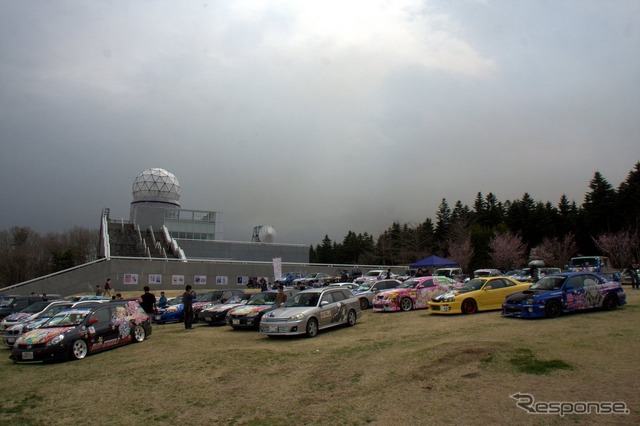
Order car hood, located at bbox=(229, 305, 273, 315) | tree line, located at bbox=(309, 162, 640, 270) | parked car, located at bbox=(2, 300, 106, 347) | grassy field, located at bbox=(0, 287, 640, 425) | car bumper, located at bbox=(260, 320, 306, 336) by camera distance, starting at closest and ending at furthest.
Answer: grassy field, located at bbox=(0, 287, 640, 425), car bumper, located at bbox=(260, 320, 306, 336), parked car, located at bbox=(2, 300, 106, 347), car hood, located at bbox=(229, 305, 273, 315), tree line, located at bbox=(309, 162, 640, 270)

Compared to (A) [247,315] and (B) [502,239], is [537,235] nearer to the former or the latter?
(B) [502,239]

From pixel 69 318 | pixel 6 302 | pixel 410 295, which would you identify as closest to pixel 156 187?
pixel 6 302

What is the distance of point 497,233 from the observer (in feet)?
202

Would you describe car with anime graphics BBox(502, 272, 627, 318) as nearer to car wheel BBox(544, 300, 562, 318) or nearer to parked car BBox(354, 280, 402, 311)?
car wheel BBox(544, 300, 562, 318)

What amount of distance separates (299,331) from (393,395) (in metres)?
6.28

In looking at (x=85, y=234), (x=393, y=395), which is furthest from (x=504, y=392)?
(x=85, y=234)

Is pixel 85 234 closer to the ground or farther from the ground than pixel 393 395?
farther from the ground

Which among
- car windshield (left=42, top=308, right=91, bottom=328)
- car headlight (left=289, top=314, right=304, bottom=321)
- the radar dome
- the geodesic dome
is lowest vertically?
car headlight (left=289, top=314, right=304, bottom=321)

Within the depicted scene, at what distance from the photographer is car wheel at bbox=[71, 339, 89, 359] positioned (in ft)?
40.0

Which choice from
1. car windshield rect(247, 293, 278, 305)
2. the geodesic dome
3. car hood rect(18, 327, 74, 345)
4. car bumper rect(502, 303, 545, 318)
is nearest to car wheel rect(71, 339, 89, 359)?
car hood rect(18, 327, 74, 345)

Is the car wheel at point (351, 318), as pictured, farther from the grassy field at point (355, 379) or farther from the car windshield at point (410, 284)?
the car windshield at point (410, 284)

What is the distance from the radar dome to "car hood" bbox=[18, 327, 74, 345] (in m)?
59.6

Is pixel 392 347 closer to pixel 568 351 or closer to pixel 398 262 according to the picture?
pixel 568 351

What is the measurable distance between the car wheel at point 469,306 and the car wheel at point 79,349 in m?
11.7
